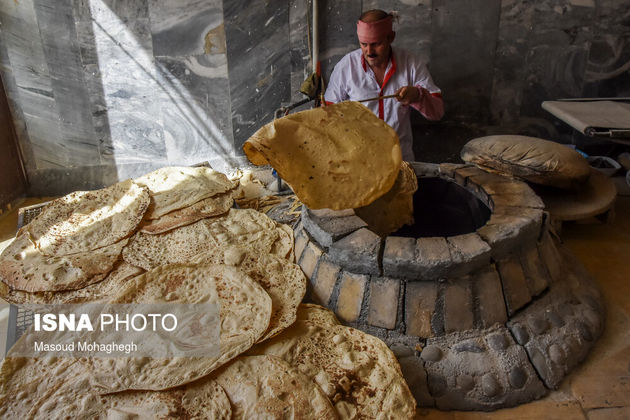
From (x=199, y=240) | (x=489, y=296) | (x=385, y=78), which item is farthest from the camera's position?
(x=385, y=78)

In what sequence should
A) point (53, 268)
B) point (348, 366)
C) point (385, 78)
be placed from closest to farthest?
point (348, 366) → point (53, 268) → point (385, 78)

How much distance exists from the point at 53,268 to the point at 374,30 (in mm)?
2711

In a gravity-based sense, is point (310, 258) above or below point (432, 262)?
below

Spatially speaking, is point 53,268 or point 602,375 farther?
point 53,268

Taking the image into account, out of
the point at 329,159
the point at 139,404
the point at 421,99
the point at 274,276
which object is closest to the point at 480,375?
the point at 274,276

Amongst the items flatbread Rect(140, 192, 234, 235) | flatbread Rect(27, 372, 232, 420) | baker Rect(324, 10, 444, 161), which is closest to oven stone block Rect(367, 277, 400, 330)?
flatbread Rect(27, 372, 232, 420)

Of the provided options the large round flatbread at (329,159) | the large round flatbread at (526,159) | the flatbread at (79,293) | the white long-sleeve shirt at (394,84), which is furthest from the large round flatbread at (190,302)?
the white long-sleeve shirt at (394,84)

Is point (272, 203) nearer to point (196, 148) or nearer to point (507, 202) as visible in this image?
point (196, 148)

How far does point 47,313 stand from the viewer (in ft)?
8.16

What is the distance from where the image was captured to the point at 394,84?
3.86 m

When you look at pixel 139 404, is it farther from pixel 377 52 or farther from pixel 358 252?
pixel 377 52

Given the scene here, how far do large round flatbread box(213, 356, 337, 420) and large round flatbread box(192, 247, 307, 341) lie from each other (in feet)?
0.54

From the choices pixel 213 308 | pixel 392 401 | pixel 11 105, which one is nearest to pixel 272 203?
pixel 213 308

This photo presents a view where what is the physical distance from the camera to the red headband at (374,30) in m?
3.56
